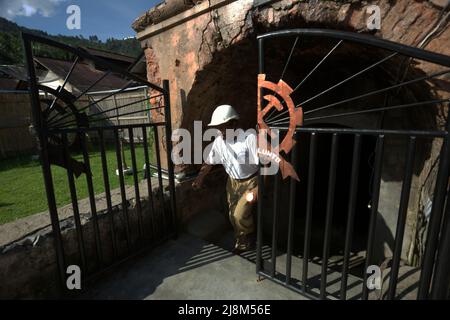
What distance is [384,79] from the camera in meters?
3.19

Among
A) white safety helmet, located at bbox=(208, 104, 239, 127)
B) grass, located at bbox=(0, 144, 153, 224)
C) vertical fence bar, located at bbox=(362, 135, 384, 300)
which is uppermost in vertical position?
white safety helmet, located at bbox=(208, 104, 239, 127)

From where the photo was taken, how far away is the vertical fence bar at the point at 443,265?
4.75 feet

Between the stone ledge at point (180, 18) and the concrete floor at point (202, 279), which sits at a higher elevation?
the stone ledge at point (180, 18)

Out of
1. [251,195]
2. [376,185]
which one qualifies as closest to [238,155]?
[251,195]

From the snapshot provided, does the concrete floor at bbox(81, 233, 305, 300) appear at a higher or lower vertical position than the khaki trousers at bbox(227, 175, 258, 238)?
lower

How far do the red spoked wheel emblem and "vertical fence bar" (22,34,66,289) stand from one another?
1738mm

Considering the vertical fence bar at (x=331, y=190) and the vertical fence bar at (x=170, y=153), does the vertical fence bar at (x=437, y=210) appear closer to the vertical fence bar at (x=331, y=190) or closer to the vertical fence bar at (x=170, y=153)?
the vertical fence bar at (x=331, y=190)

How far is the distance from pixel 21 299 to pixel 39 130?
1.41 metres

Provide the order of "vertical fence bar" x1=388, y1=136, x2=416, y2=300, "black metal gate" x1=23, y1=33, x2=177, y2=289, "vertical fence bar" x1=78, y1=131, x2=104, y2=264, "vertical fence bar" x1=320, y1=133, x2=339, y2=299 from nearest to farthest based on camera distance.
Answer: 1. "vertical fence bar" x1=388, y1=136, x2=416, y2=300
2. "vertical fence bar" x1=320, y1=133, x2=339, y2=299
3. "black metal gate" x1=23, y1=33, x2=177, y2=289
4. "vertical fence bar" x1=78, y1=131, x2=104, y2=264

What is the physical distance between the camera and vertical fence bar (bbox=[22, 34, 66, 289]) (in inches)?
72.8

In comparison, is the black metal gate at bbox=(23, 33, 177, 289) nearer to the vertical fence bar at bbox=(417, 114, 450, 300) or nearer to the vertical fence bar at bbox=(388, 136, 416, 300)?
the vertical fence bar at bbox=(388, 136, 416, 300)

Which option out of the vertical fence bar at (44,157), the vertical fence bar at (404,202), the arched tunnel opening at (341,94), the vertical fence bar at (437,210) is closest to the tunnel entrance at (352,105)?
the arched tunnel opening at (341,94)

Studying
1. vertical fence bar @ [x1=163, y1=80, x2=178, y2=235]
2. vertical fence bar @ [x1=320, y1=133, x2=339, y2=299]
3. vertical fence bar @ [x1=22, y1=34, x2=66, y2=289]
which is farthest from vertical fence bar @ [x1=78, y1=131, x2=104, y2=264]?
vertical fence bar @ [x1=320, y1=133, x2=339, y2=299]
